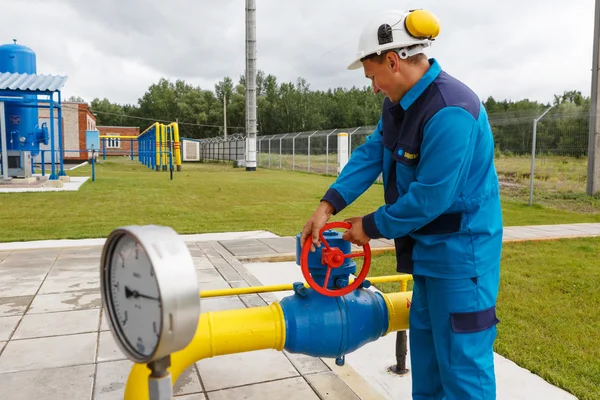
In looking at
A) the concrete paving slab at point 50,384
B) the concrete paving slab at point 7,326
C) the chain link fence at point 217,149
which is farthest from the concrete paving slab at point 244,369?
the chain link fence at point 217,149

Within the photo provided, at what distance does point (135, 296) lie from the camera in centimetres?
127

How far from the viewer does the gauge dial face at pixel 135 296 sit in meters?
1.20

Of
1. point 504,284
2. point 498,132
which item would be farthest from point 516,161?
point 504,284

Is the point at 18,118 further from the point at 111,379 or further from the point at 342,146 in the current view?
the point at 111,379

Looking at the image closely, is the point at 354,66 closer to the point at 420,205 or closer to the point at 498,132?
the point at 420,205

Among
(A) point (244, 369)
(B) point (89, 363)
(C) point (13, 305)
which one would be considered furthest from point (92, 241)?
(A) point (244, 369)

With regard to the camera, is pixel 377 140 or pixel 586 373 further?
pixel 586 373

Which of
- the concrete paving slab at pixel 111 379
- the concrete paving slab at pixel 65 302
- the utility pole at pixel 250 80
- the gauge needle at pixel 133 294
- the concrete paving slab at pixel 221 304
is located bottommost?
the concrete paving slab at pixel 111 379

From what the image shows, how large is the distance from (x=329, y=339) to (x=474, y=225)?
778 millimetres

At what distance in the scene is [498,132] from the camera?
1209cm

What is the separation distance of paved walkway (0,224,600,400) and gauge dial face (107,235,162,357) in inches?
53.8

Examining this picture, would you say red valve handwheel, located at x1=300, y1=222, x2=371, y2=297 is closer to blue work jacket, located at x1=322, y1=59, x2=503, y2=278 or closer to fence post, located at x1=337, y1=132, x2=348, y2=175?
blue work jacket, located at x1=322, y1=59, x2=503, y2=278

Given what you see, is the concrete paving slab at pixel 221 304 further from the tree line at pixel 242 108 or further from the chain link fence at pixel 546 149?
the tree line at pixel 242 108

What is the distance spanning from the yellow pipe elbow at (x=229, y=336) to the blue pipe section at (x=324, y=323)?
0.06m
